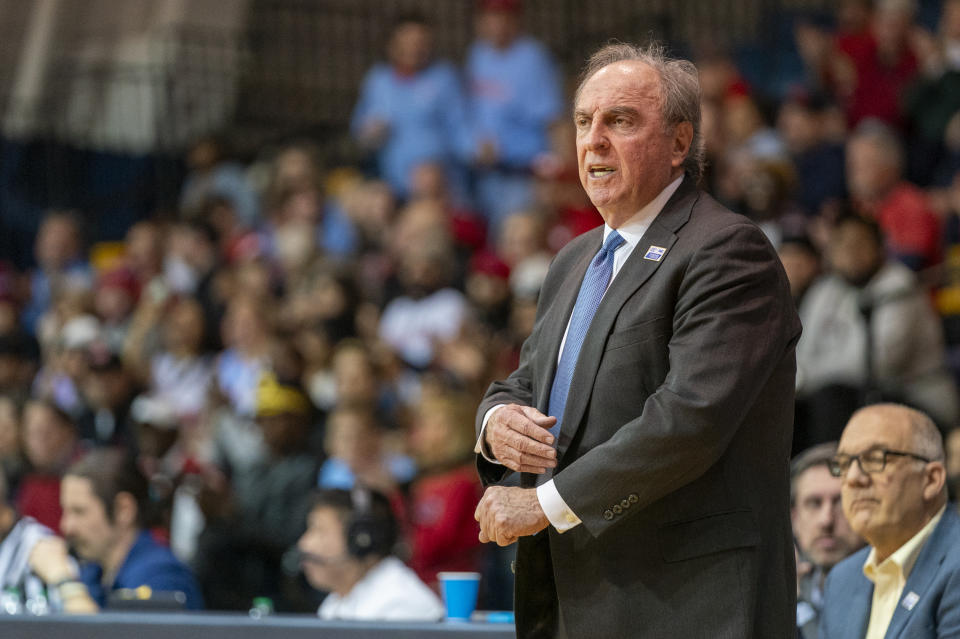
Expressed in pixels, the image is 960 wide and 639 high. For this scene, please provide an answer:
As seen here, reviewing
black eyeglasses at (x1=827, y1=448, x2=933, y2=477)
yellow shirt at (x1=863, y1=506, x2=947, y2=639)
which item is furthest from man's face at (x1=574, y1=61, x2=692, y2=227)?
yellow shirt at (x1=863, y1=506, x2=947, y2=639)

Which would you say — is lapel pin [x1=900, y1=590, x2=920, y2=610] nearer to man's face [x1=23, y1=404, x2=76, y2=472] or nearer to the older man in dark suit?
the older man in dark suit

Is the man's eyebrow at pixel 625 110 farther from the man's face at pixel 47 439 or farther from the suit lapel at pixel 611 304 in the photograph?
the man's face at pixel 47 439

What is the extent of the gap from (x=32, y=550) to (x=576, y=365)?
101 inches

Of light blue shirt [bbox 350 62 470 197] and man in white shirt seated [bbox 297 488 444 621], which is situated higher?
light blue shirt [bbox 350 62 470 197]

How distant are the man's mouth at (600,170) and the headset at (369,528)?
2.33 metres

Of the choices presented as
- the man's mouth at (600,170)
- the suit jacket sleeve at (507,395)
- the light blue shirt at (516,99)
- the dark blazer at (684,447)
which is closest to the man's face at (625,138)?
the man's mouth at (600,170)

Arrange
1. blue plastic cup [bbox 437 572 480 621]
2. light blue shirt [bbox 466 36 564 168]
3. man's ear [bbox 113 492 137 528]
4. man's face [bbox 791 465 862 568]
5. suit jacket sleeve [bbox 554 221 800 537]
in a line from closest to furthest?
1. suit jacket sleeve [bbox 554 221 800 537]
2. blue plastic cup [bbox 437 572 480 621]
3. man's face [bbox 791 465 862 568]
4. man's ear [bbox 113 492 137 528]
5. light blue shirt [bbox 466 36 564 168]

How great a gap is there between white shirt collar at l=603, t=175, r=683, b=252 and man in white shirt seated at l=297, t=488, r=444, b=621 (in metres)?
2.08

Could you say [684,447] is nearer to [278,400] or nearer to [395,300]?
[278,400]

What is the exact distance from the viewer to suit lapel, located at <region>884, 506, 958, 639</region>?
10.7 feet

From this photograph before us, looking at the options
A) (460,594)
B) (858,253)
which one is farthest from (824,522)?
(858,253)

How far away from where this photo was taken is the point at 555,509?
2.60m

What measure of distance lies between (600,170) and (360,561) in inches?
95.4

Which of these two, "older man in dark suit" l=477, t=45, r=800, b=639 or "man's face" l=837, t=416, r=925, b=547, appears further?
"man's face" l=837, t=416, r=925, b=547
